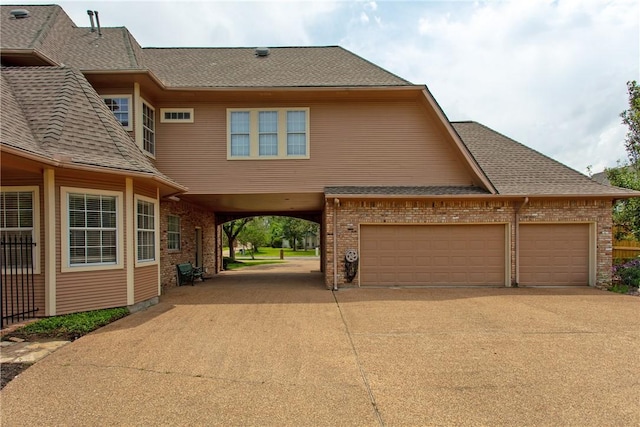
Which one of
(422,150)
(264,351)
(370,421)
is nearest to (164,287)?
(264,351)

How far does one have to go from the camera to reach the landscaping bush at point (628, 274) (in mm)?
11680

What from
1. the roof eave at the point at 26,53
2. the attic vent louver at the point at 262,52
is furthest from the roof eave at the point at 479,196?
the roof eave at the point at 26,53

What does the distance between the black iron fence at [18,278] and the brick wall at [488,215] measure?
7226 mm

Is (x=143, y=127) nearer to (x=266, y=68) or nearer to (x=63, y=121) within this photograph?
(x=63, y=121)

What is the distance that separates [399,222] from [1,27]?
13.7 metres

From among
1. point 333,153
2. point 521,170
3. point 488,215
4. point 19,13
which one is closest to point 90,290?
point 333,153

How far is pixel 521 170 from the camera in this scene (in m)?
12.9

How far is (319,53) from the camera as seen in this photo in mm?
14516

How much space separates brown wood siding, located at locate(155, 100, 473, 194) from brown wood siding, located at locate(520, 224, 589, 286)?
8.96 ft

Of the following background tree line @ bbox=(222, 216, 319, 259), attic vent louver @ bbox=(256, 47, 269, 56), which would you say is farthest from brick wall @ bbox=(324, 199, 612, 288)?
background tree line @ bbox=(222, 216, 319, 259)

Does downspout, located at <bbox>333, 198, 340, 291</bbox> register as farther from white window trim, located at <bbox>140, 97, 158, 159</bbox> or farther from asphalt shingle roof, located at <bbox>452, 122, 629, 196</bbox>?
white window trim, located at <bbox>140, 97, 158, 159</bbox>

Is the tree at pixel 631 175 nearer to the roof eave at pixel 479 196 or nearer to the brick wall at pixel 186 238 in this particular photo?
the roof eave at pixel 479 196

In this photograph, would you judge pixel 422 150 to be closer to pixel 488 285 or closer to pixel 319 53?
pixel 488 285

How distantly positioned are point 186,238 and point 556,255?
41.2 feet
